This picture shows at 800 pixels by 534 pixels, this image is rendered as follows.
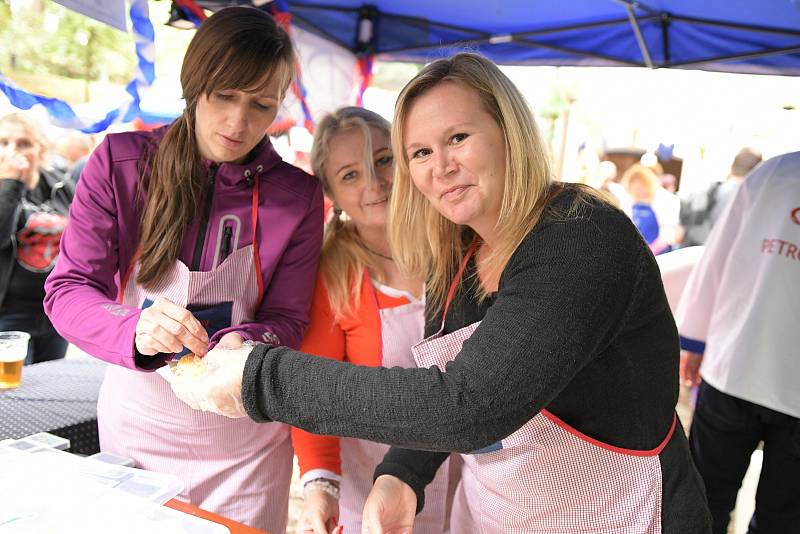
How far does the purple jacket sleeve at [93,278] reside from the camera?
1334 mm

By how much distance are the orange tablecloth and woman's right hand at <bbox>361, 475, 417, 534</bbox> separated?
0.25 metres

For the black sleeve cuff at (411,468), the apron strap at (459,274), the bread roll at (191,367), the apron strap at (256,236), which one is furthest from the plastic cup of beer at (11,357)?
the apron strap at (459,274)

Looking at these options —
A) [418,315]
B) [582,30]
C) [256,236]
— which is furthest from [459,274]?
[582,30]

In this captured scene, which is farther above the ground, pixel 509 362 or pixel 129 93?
pixel 129 93

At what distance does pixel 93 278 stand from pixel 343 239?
0.77 m

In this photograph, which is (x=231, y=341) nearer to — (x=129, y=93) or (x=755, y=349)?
(x=129, y=93)

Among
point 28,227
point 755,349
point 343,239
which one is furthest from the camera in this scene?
point 28,227

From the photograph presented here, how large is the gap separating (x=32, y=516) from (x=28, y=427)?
647 mm

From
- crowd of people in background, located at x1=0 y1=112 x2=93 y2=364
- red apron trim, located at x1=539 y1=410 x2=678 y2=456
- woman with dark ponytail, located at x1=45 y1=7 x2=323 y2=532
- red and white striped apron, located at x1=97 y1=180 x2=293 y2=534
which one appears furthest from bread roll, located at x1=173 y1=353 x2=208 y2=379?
crowd of people in background, located at x1=0 y1=112 x2=93 y2=364

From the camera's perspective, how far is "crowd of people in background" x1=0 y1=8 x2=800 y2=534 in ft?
3.21

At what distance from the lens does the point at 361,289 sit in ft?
6.30

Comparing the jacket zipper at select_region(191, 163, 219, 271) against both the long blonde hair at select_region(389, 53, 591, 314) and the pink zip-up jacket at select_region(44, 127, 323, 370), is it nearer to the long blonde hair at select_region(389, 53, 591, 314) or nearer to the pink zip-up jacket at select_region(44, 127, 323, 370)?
the pink zip-up jacket at select_region(44, 127, 323, 370)

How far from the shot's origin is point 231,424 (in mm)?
1658

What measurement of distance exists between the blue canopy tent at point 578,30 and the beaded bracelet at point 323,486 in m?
2.04
